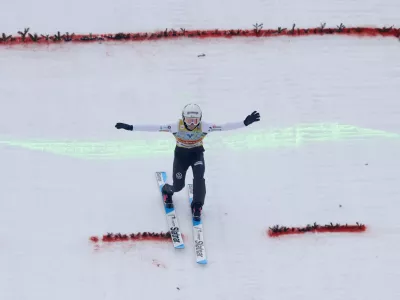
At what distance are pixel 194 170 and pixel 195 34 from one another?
3831mm

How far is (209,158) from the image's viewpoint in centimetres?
1073

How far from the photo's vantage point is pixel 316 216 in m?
10.0

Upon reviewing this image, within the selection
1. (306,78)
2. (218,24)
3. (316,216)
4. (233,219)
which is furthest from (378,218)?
(218,24)

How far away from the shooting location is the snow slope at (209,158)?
926 cm

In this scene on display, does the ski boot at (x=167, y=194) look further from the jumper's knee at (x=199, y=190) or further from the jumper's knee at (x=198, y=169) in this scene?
the jumper's knee at (x=198, y=169)

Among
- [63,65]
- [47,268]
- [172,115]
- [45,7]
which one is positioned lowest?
[47,268]

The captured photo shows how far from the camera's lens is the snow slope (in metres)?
9.26

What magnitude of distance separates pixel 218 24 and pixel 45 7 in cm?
341

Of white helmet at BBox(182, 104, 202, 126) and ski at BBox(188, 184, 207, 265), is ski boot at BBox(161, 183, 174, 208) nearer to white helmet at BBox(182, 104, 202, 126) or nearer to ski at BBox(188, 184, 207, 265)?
ski at BBox(188, 184, 207, 265)

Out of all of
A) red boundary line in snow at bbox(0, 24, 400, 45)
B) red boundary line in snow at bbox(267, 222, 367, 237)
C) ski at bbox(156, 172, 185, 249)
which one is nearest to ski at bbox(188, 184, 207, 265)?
ski at bbox(156, 172, 185, 249)

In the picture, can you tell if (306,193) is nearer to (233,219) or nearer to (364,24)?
(233,219)

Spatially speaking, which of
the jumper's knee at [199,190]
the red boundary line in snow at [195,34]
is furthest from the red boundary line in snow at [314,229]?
the red boundary line in snow at [195,34]

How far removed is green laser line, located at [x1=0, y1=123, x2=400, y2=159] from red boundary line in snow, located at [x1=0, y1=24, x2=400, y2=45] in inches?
86.5

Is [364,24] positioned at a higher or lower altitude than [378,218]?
higher
